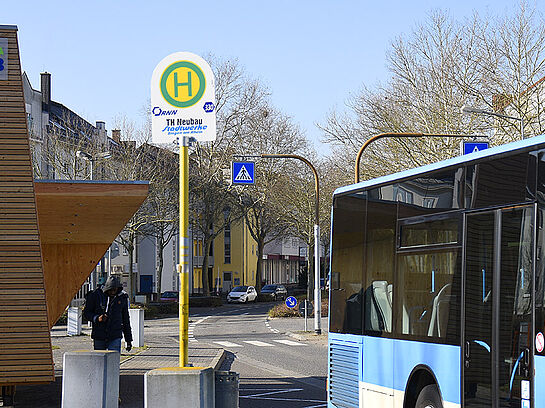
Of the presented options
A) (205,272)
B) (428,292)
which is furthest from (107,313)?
(205,272)

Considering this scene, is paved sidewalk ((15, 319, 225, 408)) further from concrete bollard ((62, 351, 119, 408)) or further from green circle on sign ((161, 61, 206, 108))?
green circle on sign ((161, 61, 206, 108))

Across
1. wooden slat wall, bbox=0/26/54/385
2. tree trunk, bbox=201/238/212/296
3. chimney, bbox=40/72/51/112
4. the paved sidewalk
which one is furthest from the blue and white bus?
chimney, bbox=40/72/51/112

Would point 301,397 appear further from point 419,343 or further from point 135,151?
point 135,151

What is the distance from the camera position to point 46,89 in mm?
68562

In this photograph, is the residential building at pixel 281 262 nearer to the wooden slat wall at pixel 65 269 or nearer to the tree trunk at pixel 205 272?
the tree trunk at pixel 205 272

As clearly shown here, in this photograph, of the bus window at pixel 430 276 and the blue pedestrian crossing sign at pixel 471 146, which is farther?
the blue pedestrian crossing sign at pixel 471 146

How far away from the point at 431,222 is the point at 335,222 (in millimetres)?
3054

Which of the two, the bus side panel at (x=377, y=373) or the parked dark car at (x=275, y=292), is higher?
the bus side panel at (x=377, y=373)

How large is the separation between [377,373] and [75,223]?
26.0ft

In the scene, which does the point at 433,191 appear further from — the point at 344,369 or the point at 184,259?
the point at 184,259

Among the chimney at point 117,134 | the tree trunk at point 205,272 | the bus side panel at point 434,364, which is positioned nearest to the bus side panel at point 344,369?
the bus side panel at point 434,364

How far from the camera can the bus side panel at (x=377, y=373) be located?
32.3ft

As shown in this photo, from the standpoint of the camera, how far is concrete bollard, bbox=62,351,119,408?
10.7m

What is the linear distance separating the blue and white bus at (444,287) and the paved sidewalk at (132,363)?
5.83ft
